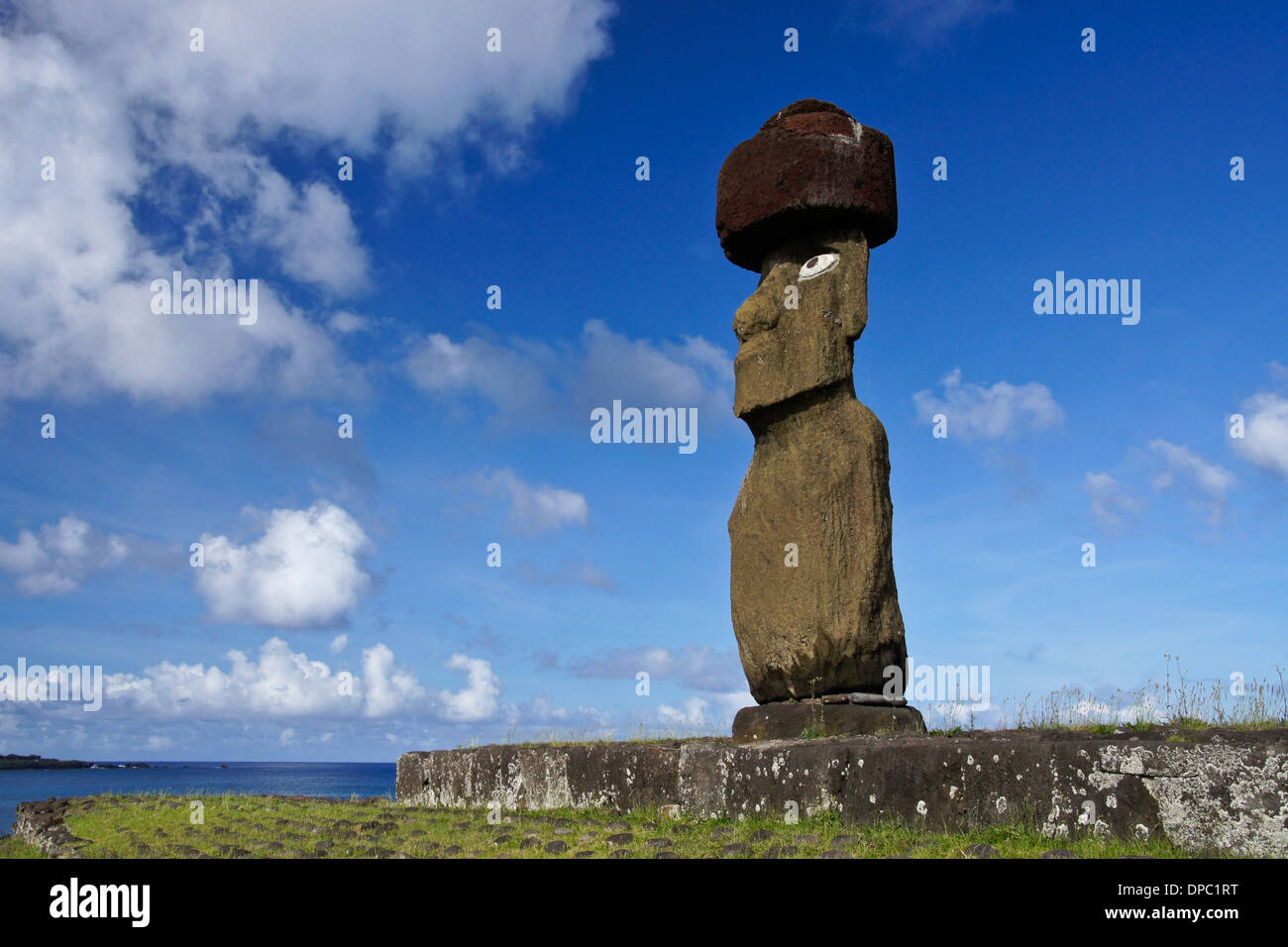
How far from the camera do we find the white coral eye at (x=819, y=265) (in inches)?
408

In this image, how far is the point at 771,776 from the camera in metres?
7.92

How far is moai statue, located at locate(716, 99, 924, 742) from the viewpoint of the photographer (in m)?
9.48

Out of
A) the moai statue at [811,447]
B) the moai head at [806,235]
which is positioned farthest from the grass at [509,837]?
the moai head at [806,235]

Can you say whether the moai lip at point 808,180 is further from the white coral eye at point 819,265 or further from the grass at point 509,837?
the grass at point 509,837

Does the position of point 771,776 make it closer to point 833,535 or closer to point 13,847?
point 833,535

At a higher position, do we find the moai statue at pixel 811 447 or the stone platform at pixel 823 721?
the moai statue at pixel 811 447

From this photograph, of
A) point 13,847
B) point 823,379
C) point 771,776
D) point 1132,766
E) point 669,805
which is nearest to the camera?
point 1132,766

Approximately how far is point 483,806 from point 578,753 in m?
1.89

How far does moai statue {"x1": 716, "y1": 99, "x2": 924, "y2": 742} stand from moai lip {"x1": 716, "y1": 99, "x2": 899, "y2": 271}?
17 mm

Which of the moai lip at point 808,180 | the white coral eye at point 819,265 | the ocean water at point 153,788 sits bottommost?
the ocean water at point 153,788

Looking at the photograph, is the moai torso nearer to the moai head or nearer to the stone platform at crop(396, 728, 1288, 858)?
the moai head

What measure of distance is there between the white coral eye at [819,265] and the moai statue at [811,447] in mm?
15

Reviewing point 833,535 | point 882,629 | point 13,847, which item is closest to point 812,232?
point 833,535

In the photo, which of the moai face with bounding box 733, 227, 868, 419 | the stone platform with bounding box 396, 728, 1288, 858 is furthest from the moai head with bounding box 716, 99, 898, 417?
the stone platform with bounding box 396, 728, 1288, 858
